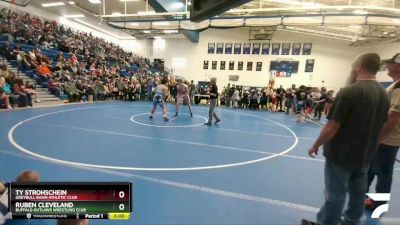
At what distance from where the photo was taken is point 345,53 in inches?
878

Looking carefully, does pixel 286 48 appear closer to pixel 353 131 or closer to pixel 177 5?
pixel 177 5

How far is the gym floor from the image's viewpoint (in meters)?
3.08

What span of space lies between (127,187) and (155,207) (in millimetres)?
1893

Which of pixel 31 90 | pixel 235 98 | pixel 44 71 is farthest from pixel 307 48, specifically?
pixel 31 90

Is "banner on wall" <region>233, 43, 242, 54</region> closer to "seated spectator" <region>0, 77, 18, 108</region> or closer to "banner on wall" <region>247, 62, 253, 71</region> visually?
"banner on wall" <region>247, 62, 253, 71</region>

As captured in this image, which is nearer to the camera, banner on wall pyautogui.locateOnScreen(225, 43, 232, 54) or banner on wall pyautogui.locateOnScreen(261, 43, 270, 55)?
banner on wall pyautogui.locateOnScreen(261, 43, 270, 55)

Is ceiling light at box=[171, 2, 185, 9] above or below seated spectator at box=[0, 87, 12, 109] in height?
above

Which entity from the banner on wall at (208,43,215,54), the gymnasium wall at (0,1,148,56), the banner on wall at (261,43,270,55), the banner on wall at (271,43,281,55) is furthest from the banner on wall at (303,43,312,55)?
the gymnasium wall at (0,1,148,56)

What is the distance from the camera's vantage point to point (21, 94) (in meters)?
10.8

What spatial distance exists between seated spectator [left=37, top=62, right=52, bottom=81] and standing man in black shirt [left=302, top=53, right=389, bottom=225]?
15.4m

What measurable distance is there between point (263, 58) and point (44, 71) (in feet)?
61.9
